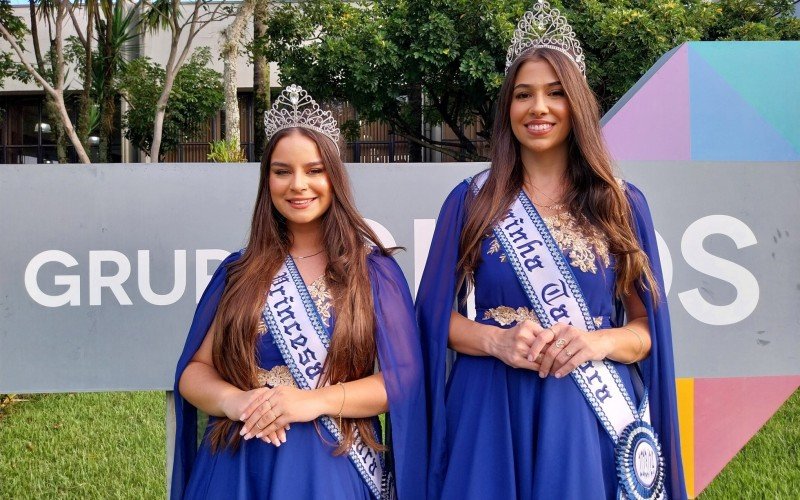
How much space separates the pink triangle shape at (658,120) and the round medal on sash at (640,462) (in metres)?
1.73

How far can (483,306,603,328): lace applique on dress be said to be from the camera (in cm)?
196

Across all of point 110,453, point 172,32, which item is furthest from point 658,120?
point 172,32

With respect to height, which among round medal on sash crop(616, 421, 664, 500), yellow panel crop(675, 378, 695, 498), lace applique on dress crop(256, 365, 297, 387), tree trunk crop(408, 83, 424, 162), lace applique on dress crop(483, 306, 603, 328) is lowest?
yellow panel crop(675, 378, 695, 498)

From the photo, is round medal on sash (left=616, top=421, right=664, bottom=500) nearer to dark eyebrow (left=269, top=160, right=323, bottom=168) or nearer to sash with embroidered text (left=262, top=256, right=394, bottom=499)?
sash with embroidered text (left=262, top=256, right=394, bottom=499)

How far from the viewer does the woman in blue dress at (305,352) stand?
1888mm

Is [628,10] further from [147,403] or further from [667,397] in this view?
[667,397]

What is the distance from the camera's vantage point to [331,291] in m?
2.03

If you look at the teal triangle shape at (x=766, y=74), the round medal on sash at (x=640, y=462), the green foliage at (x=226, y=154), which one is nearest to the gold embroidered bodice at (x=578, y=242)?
the round medal on sash at (x=640, y=462)

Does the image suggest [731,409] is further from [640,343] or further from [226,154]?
[226,154]

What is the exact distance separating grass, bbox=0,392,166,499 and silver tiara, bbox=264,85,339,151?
10.6 feet

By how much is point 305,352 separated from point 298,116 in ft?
2.03

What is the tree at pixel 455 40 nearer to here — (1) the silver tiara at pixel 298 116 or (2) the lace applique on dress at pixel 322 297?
(1) the silver tiara at pixel 298 116

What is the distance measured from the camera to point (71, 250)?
10.4ft

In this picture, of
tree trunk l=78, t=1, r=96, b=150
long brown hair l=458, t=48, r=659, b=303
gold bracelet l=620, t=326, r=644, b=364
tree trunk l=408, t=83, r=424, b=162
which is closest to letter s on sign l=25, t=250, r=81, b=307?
long brown hair l=458, t=48, r=659, b=303
